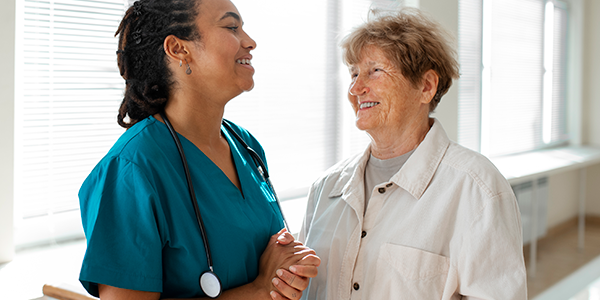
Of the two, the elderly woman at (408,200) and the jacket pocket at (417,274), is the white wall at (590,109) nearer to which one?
the elderly woman at (408,200)

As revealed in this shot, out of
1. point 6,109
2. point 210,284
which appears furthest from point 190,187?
point 6,109

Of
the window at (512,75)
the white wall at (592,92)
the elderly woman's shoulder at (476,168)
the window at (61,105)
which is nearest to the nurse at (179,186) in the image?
the elderly woman's shoulder at (476,168)

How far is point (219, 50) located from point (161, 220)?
45 centimetres

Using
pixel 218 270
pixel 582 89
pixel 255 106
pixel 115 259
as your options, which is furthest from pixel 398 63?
pixel 582 89

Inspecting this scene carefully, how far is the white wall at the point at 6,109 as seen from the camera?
1.61 meters

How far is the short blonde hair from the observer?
4.43 feet

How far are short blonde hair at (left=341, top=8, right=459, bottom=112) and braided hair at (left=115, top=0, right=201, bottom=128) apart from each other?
0.53 metres

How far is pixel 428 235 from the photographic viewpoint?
122cm

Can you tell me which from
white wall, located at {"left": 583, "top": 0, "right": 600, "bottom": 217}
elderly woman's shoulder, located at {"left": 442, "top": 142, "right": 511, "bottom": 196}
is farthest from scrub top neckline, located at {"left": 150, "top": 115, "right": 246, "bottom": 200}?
white wall, located at {"left": 583, "top": 0, "right": 600, "bottom": 217}

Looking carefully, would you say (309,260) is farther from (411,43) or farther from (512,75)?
(512,75)

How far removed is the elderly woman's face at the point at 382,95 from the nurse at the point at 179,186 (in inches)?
15.1

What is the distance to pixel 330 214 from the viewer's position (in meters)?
1.47

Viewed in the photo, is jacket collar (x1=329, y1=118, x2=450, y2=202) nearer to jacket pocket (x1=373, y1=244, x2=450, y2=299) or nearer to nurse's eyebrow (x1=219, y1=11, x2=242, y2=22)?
jacket pocket (x1=373, y1=244, x2=450, y2=299)

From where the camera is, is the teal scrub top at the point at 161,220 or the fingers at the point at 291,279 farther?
the fingers at the point at 291,279
